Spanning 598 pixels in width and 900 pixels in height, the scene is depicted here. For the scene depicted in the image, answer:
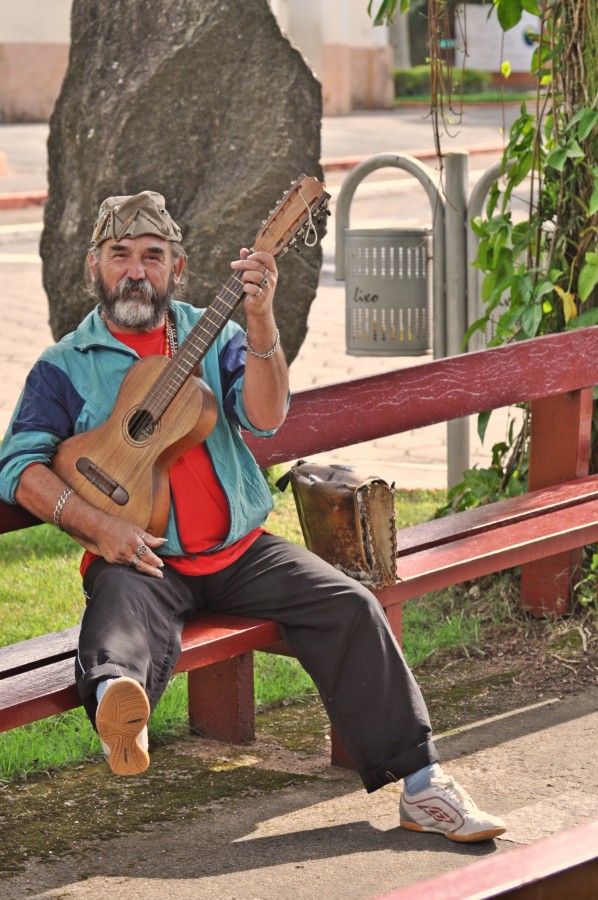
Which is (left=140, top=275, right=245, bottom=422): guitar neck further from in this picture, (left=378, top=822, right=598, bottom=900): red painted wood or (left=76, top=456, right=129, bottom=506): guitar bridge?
(left=378, top=822, right=598, bottom=900): red painted wood

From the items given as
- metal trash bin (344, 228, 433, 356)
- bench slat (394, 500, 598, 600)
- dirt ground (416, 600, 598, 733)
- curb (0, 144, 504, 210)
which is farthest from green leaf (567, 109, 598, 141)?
curb (0, 144, 504, 210)

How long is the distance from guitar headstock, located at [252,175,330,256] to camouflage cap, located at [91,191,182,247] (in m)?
0.31

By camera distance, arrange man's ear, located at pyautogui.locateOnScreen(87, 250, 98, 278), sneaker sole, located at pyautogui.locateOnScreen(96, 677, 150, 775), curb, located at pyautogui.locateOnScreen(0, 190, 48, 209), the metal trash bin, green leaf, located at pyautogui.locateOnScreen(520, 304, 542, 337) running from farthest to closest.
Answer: curb, located at pyautogui.locateOnScreen(0, 190, 48, 209) < the metal trash bin < green leaf, located at pyautogui.locateOnScreen(520, 304, 542, 337) < man's ear, located at pyautogui.locateOnScreen(87, 250, 98, 278) < sneaker sole, located at pyautogui.locateOnScreen(96, 677, 150, 775)

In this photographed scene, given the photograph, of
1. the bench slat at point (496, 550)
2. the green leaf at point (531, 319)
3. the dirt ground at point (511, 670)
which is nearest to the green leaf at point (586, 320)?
the green leaf at point (531, 319)

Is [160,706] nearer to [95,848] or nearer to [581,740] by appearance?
[95,848]

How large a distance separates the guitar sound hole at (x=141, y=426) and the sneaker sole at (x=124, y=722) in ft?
2.07

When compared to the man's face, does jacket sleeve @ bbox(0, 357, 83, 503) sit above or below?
below

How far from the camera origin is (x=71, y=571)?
580 centimetres

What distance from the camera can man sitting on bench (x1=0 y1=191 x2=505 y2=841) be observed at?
11.4ft

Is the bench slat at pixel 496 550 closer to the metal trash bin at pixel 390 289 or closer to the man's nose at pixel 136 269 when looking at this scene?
the man's nose at pixel 136 269

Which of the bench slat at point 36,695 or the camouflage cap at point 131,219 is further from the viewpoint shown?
the camouflage cap at point 131,219

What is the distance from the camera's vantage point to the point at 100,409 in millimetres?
3596

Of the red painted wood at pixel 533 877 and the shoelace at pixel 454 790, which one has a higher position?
the red painted wood at pixel 533 877

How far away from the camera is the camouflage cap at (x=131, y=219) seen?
12.1ft
